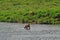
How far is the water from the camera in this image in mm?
19219

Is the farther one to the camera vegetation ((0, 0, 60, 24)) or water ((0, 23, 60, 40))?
vegetation ((0, 0, 60, 24))

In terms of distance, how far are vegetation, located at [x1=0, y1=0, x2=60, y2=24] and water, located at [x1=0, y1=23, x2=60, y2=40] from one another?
239 centimetres

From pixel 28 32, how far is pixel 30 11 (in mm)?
7157

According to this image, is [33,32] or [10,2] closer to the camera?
[33,32]

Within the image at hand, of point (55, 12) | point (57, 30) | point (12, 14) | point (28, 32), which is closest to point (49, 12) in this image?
point (55, 12)

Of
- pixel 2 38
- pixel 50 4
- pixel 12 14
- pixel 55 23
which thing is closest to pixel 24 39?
pixel 2 38

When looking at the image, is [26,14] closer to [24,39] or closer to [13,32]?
[13,32]

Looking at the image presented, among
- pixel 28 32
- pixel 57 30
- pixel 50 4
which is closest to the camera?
pixel 28 32

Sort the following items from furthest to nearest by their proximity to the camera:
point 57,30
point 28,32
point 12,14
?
point 12,14, point 57,30, point 28,32

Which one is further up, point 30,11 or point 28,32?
point 28,32

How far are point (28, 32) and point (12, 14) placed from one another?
665 centimetres

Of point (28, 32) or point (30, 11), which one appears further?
point (30, 11)

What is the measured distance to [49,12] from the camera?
26703 millimetres

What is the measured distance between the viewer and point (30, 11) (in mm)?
27469
